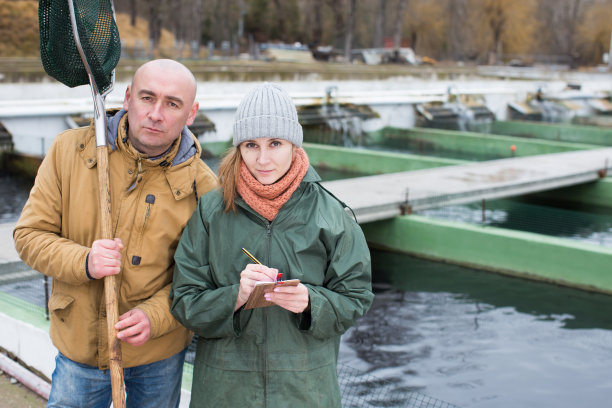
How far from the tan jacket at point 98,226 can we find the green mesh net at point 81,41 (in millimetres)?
273

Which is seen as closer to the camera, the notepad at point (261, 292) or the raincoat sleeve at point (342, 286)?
the notepad at point (261, 292)

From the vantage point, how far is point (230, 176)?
208cm

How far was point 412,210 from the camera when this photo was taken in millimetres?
9953

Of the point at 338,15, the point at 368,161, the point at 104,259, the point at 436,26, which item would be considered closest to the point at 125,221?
the point at 104,259

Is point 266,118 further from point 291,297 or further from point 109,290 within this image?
point 109,290

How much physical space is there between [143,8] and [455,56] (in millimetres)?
28158

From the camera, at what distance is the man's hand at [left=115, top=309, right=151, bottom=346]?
207cm

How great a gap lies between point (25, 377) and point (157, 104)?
2.24 metres

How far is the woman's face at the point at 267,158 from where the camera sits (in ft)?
6.72

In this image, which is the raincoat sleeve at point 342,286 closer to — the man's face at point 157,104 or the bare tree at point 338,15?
the man's face at point 157,104

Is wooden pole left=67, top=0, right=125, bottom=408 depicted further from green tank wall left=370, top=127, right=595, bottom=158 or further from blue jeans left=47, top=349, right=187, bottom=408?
green tank wall left=370, top=127, right=595, bottom=158

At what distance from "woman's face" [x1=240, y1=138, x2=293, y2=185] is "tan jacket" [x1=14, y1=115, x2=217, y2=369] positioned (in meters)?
0.28

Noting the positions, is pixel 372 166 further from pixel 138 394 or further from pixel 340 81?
pixel 138 394

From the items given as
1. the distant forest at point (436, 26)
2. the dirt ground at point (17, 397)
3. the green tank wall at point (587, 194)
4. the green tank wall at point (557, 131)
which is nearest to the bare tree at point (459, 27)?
the distant forest at point (436, 26)
